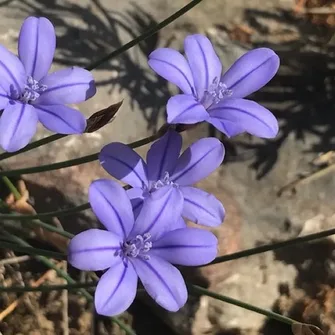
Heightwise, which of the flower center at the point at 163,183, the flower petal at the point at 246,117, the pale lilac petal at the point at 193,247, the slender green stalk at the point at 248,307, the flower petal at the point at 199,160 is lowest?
the slender green stalk at the point at 248,307

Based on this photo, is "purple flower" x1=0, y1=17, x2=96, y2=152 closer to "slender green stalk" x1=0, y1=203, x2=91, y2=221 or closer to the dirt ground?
"slender green stalk" x1=0, y1=203, x2=91, y2=221

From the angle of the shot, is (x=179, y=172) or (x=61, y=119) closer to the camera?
(x=61, y=119)

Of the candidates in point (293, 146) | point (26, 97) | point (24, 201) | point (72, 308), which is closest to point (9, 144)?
point (26, 97)

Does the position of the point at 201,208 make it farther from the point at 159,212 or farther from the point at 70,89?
the point at 70,89

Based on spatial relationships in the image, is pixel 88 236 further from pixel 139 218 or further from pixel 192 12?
pixel 192 12

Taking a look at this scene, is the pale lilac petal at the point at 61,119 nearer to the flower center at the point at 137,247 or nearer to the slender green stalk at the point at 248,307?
the flower center at the point at 137,247

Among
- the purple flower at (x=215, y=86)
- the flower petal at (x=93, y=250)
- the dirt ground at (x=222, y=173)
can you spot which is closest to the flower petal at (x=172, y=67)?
the purple flower at (x=215, y=86)

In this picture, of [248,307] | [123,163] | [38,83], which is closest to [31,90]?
[38,83]
